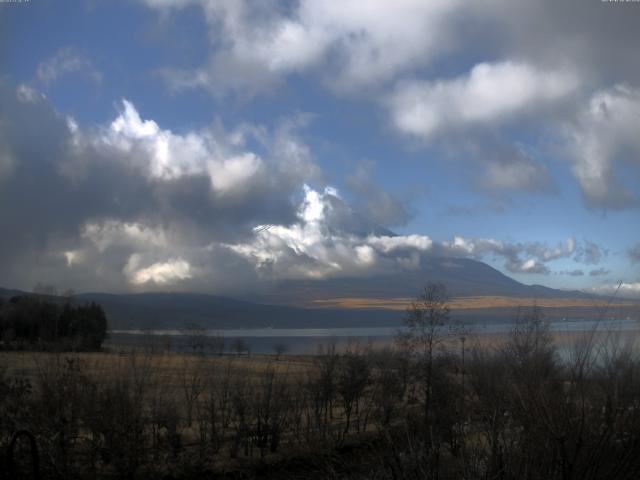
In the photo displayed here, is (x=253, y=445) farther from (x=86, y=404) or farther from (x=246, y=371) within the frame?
(x=86, y=404)

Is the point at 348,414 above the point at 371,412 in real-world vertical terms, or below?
above

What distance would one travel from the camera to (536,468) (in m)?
6.78

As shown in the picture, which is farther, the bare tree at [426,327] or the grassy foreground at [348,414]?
the bare tree at [426,327]

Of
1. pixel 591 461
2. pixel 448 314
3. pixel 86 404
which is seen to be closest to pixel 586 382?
pixel 591 461

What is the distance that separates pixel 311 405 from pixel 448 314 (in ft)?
48.4

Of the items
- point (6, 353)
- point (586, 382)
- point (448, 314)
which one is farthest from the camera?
point (448, 314)

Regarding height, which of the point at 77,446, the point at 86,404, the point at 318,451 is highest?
the point at 86,404

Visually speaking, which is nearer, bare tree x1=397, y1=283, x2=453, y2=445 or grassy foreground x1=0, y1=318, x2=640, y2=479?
grassy foreground x1=0, y1=318, x2=640, y2=479

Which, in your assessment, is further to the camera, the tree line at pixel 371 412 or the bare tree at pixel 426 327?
the bare tree at pixel 426 327

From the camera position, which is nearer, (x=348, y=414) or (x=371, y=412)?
(x=348, y=414)

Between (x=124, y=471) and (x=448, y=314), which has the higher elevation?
(x=448, y=314)

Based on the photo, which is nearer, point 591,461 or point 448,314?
point 591,461

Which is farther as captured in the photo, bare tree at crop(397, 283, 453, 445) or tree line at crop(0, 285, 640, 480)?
bare tree at crop(397, 283, 453, 445)

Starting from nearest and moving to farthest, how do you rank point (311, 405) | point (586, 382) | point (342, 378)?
point (586, 382) → point (311, 405) → point (342, 378)
